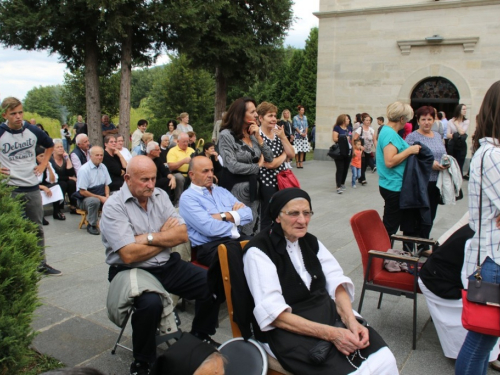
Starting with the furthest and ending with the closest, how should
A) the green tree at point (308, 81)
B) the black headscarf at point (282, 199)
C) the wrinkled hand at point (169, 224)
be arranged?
the green tree at point (308, 81) → the wrinkled hand at point (169, 224) → the black headscarf at point (282, 199)

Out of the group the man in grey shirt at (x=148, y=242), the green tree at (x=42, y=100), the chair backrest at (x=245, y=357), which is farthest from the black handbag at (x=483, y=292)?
the green tree at (x=42, y=100)

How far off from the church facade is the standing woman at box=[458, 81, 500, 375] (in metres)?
13.9

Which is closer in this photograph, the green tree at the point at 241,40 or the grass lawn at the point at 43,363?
the grass lawn at the point at 43,363

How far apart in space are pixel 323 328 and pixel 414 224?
331cm

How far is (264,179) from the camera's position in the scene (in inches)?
214

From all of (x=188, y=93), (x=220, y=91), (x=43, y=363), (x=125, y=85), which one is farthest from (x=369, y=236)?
(x=188, y=93)

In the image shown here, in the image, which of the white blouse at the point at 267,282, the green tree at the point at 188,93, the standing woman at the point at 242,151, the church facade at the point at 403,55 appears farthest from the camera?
the green tree at the point at 188,93

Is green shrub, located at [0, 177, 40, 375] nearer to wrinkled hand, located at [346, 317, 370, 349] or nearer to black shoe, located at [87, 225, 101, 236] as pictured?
wrinkled hand, located at [346, 317, 370, 349]

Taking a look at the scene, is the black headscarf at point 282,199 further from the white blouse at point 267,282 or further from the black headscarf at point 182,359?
the black headscarf at point 182,359

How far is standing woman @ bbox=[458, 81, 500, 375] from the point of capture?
2.61 metres

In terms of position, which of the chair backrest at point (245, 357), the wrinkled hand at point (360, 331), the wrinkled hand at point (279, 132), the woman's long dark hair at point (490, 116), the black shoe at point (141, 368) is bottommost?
the black shoe at point (141, 368)

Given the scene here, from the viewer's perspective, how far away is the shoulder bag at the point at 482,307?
2.51 meters

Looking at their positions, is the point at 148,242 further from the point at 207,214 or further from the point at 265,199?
the point at 265,199

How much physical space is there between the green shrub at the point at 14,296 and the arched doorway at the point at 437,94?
16769 mm
